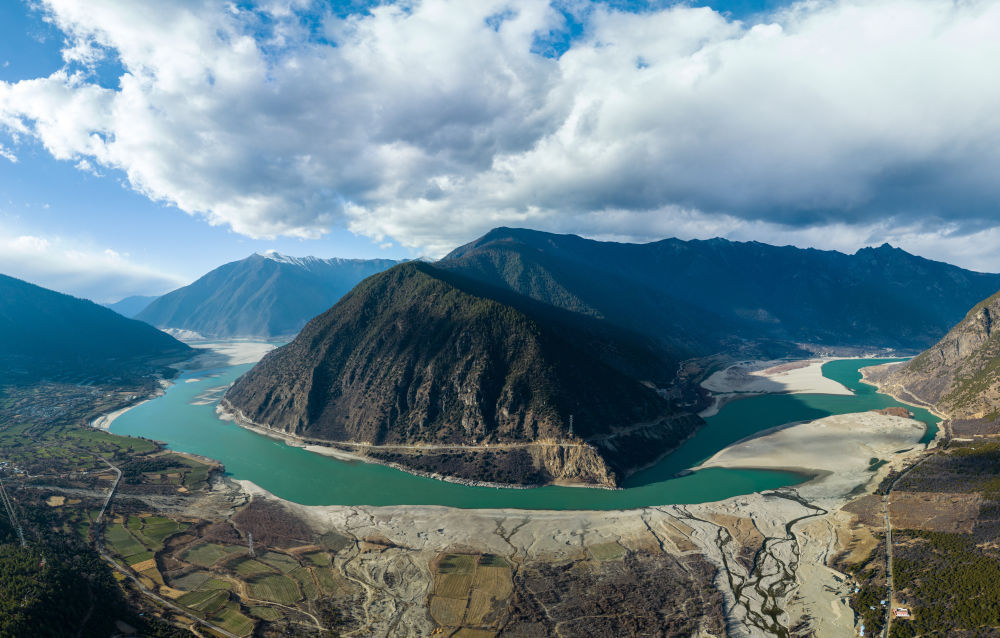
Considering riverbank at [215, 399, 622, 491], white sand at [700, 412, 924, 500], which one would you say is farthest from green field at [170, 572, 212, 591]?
white sand at [700, 412, 924, 500]

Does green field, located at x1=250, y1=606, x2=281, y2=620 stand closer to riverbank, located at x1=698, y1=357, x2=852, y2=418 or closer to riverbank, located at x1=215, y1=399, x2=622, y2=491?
riverbank, located at x1=215, y1=399, x2=622, y2=491

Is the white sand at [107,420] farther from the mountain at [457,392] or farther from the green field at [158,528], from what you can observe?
the green field at [158,528]

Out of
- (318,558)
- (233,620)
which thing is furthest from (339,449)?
(233,620)

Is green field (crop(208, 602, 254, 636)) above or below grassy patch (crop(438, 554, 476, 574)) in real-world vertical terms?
below

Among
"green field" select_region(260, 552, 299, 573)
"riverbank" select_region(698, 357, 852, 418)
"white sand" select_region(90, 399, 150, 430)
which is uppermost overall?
"riverbank" select_region(698, 357, 852, 418)

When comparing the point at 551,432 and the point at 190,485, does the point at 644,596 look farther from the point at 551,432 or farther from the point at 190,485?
the point at 190,485

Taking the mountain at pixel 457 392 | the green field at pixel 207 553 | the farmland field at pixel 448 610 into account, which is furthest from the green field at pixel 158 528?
the farmland field at pixel 448 610
